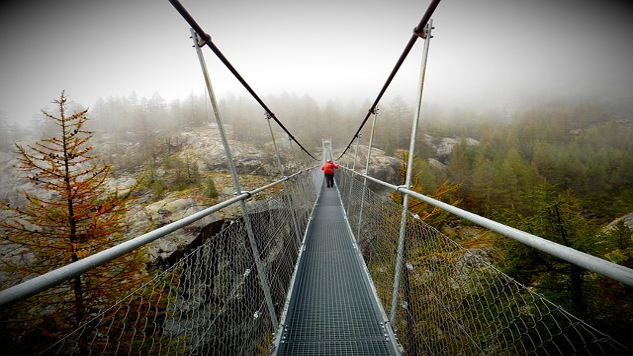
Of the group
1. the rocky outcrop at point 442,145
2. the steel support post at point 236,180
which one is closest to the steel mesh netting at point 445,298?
the steel support post at point 236,180

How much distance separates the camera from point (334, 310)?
2.37 m

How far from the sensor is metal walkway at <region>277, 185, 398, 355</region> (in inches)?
76.7

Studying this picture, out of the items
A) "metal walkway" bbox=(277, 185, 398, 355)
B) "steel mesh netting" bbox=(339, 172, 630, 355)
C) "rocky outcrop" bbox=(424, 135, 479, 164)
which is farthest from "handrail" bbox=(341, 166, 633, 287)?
"rocky outcrop" bbox=(424, 135, 479, 164)

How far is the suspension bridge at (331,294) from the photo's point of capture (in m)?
0.69

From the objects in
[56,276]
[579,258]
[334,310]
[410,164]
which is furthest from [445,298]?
[56,276]

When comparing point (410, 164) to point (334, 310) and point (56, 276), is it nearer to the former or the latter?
point (56, 276)

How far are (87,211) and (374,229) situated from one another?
5.53 m

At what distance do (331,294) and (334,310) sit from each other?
24cm

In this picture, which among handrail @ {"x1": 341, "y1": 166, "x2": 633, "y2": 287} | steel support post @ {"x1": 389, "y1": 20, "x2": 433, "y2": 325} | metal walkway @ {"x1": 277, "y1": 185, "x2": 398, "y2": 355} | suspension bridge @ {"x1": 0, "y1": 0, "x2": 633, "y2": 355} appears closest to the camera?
handrail @ {"x1": 341, "y1": 166, "x2": 633, "y2": 287}

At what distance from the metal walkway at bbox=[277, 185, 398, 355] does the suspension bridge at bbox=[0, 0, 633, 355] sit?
0.01 meters

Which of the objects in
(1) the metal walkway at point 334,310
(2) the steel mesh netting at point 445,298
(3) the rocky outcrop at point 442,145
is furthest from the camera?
(3) the rocky outcrop at point 442,145

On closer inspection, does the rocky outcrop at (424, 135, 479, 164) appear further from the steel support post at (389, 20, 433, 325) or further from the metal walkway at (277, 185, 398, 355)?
the steel support post at (389, 20, 433, 325)

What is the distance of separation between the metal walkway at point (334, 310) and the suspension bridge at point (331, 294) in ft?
0.04

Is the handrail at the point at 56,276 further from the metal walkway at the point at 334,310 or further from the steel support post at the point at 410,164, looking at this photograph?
the metal walkway at the point at 334,310
